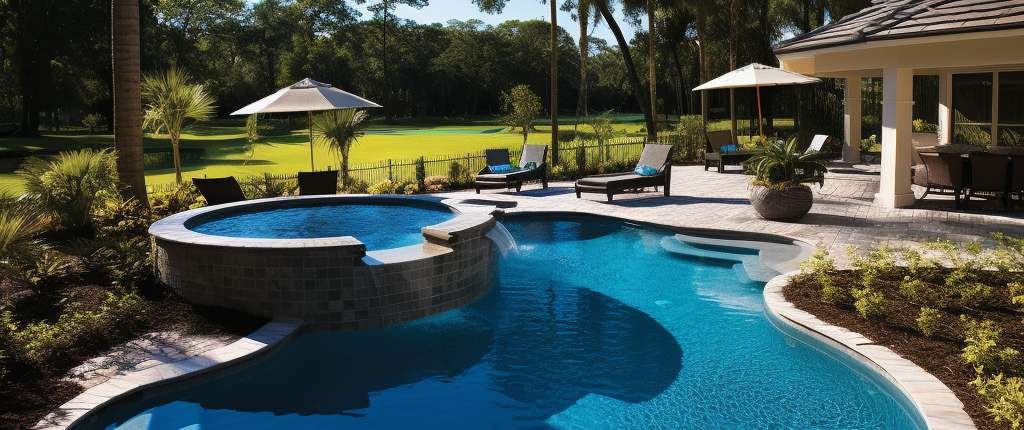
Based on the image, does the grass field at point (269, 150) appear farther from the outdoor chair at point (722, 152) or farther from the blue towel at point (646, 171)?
the blue towel at point (646, 171)

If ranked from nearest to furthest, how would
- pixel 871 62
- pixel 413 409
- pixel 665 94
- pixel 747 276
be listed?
pixel 413 409 → pixel 747 276 → pixel 871 62 → pixel 665 94

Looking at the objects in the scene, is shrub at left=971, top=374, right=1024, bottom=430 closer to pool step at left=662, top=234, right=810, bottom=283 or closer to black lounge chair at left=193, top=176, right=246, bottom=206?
pool step at left=662, top=234, right=810, bottom=283

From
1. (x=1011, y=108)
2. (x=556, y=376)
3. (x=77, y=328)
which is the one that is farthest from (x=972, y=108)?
(x=77, y=328)

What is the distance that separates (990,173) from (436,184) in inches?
432

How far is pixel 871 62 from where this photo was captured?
43.4ft

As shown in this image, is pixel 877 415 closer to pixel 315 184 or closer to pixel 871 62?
pixel 871 62

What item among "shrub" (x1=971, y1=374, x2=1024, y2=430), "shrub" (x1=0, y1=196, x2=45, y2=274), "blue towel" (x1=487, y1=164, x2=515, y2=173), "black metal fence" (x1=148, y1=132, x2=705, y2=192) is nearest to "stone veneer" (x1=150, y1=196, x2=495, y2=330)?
"shrub" (x1=0, y1=196, x2=45, y2=274)

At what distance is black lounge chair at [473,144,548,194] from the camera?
1658cm

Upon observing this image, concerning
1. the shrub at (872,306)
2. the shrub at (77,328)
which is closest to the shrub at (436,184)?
the shrub at (77,328)

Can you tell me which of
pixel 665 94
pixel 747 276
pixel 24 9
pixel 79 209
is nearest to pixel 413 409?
pixel 747 276

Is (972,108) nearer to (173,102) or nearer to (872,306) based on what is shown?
(872,306)

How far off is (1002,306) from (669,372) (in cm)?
335

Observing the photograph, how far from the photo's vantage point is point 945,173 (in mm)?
12961

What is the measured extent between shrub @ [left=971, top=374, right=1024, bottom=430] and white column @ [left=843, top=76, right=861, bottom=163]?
16732 mm
